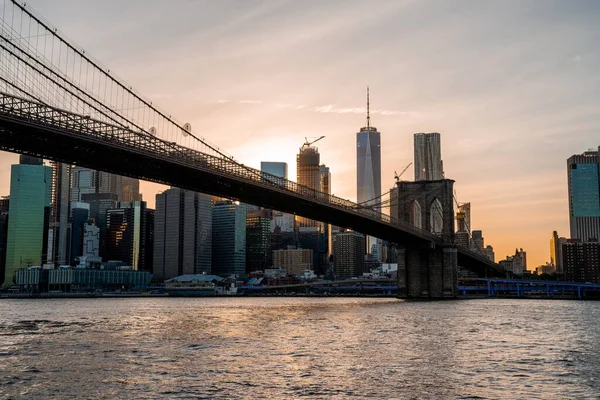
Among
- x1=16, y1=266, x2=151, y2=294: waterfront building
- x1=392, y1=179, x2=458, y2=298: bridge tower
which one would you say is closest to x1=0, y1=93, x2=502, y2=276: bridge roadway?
x1=392, y1=179, x2=458, y2=298: bridge tower

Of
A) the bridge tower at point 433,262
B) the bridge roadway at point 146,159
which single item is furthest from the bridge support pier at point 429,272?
the bridge roadway at point 146,159

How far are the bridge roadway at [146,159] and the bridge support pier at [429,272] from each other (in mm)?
10003

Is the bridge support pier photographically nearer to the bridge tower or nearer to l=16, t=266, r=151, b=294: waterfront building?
the bridge tower

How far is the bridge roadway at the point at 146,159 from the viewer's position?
36.6 metres

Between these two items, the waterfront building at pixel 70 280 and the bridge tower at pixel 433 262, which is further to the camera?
the waterfront building at pixel 70 280

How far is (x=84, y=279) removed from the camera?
591 feet

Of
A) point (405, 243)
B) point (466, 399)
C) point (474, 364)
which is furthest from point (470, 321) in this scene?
point (405, 243)

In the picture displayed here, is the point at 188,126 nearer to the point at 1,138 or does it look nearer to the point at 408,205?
the point at 1,138

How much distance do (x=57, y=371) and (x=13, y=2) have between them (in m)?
23.4

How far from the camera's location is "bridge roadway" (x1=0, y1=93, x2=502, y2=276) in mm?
36594

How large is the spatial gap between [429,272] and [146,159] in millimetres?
45427

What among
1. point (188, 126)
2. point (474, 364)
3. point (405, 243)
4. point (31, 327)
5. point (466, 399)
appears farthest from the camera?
point (405, 243)

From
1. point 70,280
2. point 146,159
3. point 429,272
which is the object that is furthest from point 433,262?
point 70,280

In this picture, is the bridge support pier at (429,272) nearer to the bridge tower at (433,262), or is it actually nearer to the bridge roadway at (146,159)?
the bridge tower at (433,262)
